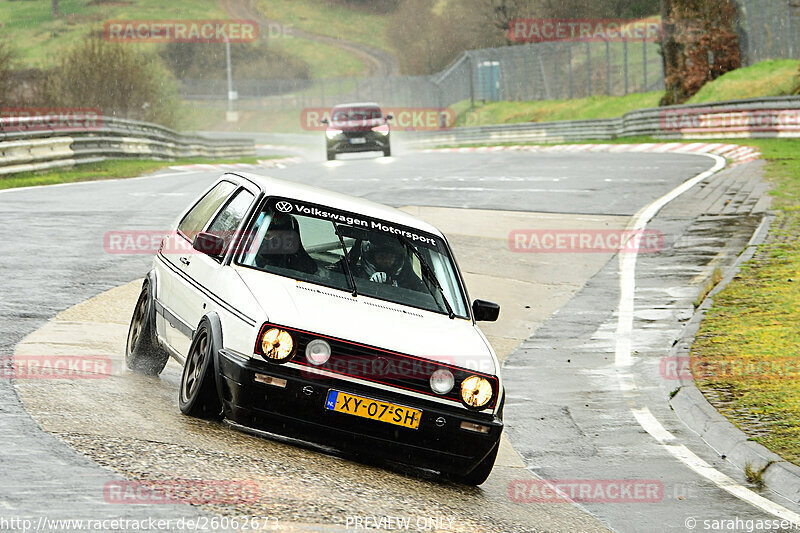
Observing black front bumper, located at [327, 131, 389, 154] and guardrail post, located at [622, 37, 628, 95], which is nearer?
black front bumper, located at [327, 131, 389, 154]

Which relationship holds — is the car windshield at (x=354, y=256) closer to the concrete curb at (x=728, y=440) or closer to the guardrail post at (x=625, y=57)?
the concrete curb at (x=728, y=440)

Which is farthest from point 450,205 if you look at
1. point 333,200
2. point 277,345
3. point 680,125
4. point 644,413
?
point 680,125

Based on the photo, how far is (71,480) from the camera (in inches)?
211

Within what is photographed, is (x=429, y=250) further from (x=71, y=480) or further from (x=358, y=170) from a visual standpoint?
(x=358, y=170)

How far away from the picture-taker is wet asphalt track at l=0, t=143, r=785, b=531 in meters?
5.83

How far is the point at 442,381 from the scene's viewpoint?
256 inches

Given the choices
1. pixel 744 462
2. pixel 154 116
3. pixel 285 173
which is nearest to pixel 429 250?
pixel 744 462

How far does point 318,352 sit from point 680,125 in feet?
109

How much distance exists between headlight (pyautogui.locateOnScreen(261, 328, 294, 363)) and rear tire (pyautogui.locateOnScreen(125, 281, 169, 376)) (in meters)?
2.13

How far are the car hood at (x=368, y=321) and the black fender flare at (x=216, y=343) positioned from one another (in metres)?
0.29

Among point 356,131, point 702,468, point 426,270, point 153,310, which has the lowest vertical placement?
point 702,468

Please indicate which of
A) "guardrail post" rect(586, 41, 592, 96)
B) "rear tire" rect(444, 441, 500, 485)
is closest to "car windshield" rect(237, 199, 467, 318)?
"rear tire" rect(444, 441, 500, 485)

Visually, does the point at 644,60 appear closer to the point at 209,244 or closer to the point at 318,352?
the point at 209,244

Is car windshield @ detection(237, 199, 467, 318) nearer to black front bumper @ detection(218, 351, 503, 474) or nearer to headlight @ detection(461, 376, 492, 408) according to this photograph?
headlight @ detection(461, 376, 492, 408)
